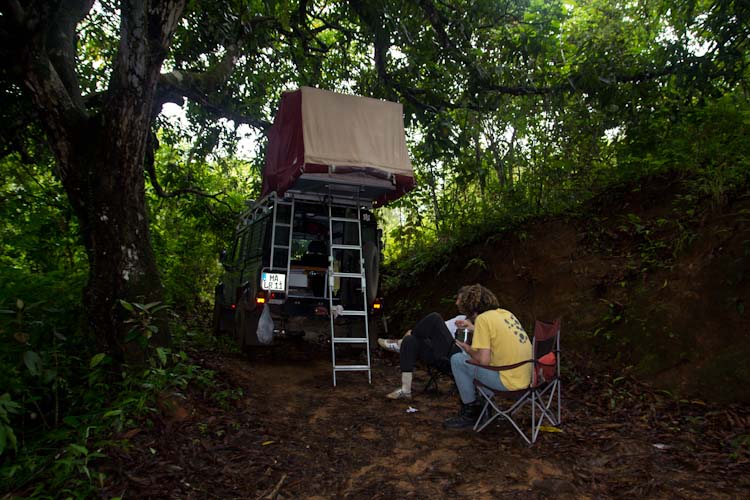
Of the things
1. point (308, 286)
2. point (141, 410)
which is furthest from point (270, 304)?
point (141, 410)

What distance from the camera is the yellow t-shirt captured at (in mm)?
4105

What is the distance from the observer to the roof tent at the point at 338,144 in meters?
5.89

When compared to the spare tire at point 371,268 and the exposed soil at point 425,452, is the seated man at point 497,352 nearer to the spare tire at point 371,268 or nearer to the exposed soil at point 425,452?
the exposed soil at point 425,452

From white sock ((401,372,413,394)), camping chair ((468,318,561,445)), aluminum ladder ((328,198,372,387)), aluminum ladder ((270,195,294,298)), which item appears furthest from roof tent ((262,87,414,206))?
camping chair ((468,318,561,445))

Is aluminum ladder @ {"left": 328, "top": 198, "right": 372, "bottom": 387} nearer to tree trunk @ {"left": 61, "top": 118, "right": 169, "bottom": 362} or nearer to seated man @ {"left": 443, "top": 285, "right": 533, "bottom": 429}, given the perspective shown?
seated man @ {"left": 443, "top": 285, "right": 533, "bottom": 429}

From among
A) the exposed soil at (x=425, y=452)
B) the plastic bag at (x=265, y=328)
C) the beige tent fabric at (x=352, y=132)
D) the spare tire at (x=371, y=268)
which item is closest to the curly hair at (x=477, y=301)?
the exposed soil at (x=425, y=452)

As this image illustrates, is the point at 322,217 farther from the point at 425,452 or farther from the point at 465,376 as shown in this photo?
the point at 425,452

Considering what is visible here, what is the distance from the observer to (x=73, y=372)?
177 inches

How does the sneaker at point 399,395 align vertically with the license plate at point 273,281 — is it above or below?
below

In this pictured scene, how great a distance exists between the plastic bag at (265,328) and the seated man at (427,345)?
2.02 m

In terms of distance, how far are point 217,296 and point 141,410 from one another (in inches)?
240

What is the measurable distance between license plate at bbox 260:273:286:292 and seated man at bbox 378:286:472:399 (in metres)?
2.15

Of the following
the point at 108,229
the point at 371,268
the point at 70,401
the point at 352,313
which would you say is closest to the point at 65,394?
the point at 70,401

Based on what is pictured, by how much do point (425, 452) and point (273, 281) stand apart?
361cm
